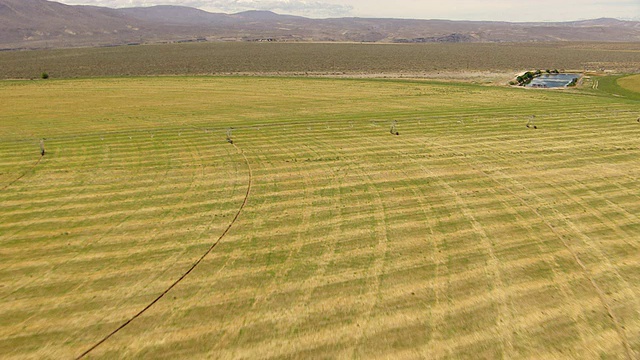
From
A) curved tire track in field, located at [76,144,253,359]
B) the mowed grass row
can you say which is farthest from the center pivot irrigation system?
curved tire track in field, located at [76,144,253,359]

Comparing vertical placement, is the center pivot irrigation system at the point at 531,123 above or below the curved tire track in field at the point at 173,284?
Result: above

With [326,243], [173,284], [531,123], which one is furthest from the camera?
[531,123]

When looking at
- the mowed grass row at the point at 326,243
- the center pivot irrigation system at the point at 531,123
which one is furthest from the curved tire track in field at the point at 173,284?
the center pivot irrigation system at the point at 531,123

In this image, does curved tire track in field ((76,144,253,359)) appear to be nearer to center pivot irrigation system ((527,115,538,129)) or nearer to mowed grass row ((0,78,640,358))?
mowed grass row ((0,78,640,358))

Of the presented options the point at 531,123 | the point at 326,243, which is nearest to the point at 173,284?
the point at 326,243

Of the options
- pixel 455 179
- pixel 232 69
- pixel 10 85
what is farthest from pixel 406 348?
pixel 232 69

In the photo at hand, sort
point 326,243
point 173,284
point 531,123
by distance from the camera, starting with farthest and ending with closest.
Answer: point 531,123
point 326,243
point 173,284

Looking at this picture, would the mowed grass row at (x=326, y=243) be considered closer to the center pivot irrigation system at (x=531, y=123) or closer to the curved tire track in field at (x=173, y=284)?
the curved tire track in field at (x=173, y=284)

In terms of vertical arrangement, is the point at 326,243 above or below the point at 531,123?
below

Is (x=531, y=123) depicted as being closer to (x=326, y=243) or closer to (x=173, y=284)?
(x=326, y=243)
